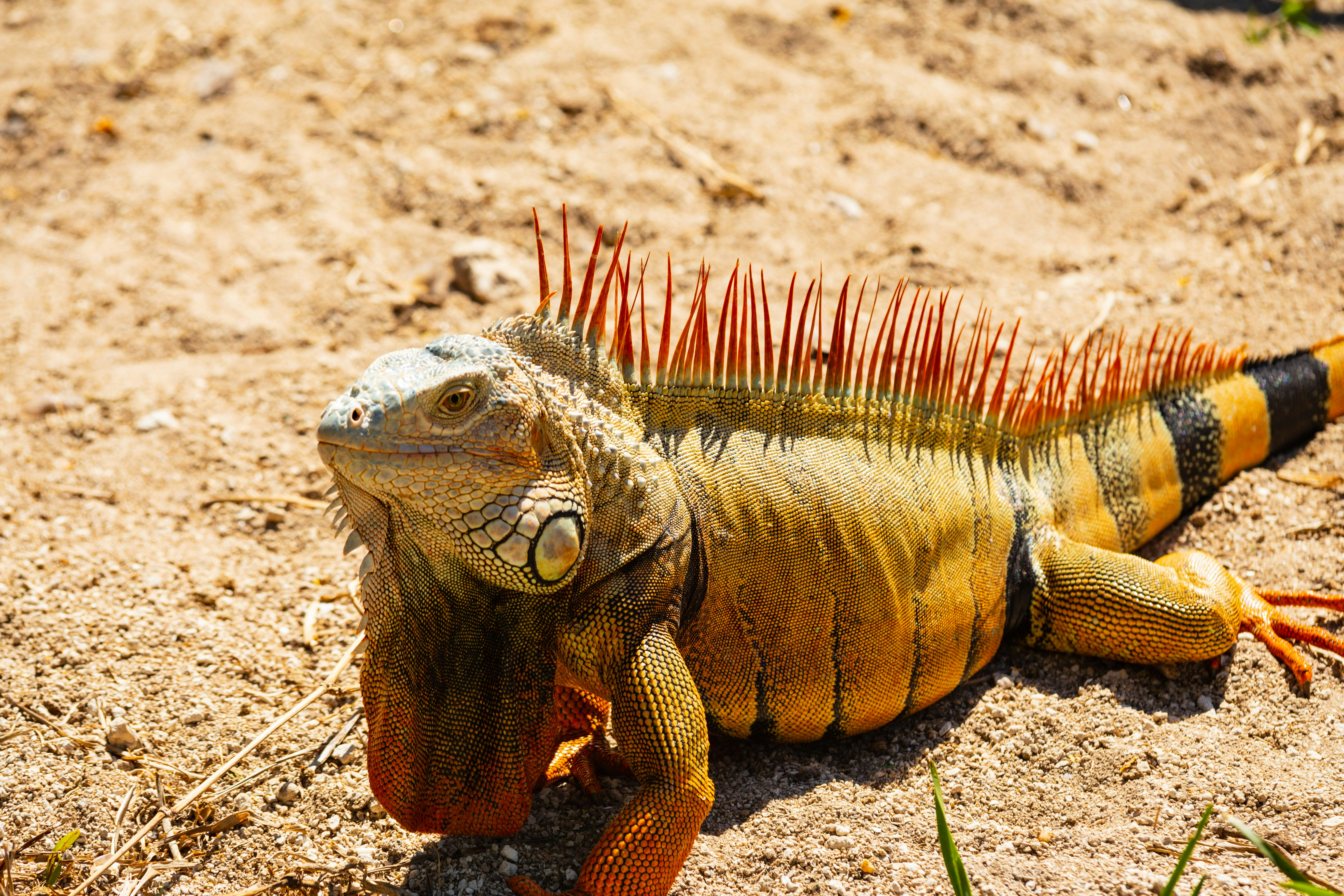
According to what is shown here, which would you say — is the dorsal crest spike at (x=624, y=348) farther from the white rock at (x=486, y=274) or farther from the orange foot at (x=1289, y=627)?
the white rock at (x=486, y=274)

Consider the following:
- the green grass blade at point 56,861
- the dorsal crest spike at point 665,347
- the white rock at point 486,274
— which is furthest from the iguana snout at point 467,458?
the white rock at point 486,274

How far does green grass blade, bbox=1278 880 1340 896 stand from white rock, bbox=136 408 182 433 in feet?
14.7

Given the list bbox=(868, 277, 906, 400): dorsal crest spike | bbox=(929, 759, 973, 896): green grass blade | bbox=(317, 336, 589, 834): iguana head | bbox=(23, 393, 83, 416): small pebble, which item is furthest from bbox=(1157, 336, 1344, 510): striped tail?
bbox=(23, 393, 83, 416): small pebble

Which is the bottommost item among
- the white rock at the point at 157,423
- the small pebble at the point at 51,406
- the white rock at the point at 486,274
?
the small pebble at the point at 51,406

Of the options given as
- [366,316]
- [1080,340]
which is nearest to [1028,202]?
[1080,340]

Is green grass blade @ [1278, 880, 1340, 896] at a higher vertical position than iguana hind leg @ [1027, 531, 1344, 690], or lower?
higher

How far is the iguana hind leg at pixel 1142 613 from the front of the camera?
12.4 ft

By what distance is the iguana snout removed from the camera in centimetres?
262

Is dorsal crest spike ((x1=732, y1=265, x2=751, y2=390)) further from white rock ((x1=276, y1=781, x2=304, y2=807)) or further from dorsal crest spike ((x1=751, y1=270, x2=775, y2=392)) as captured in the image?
white rock ((x1=276, y1=781, x2=304, y2=807))

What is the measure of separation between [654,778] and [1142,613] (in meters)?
1.85

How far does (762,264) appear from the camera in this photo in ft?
19.2

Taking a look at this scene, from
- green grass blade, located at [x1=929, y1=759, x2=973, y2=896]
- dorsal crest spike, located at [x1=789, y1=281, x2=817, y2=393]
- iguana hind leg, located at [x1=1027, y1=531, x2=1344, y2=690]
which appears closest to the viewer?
green grass blade, located at [x1=929, y1=759, x2=973, y2=896]

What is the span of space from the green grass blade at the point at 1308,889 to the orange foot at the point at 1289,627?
153 cm

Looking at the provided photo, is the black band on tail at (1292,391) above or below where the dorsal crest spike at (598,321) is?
below
